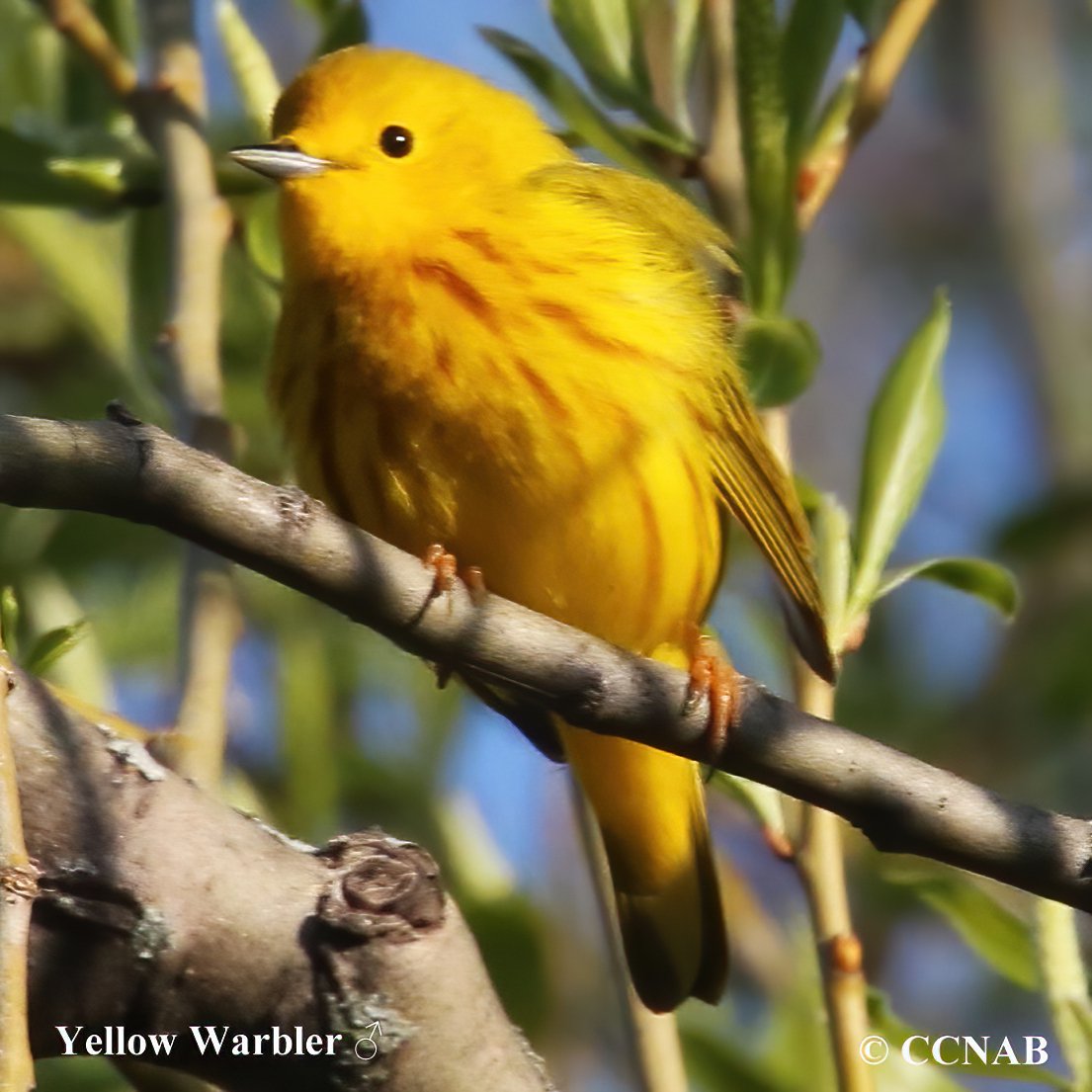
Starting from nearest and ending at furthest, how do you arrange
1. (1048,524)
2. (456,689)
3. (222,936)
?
(222,936)
(456,689)
(1048,524)

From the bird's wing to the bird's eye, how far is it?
0.23 m

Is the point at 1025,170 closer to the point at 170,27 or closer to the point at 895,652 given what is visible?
the point at 895,652

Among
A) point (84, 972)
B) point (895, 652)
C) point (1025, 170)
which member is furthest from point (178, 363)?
point (1025, 170)

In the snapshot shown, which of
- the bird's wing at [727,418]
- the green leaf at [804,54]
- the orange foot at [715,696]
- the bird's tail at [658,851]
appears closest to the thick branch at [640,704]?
the orange foot at [715,696]

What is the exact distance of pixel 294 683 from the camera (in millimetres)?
3887

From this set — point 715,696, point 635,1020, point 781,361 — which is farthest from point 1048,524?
point 715,696

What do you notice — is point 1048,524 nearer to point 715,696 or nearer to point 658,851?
point 658,851

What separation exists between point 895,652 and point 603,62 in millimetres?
2559

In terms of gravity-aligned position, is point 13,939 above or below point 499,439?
below

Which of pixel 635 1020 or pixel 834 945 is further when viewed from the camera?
pixel 635 1020

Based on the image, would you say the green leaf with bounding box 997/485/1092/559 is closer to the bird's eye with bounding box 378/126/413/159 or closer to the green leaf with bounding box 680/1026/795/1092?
the green leaf with bounding box 680/1026/795/1092

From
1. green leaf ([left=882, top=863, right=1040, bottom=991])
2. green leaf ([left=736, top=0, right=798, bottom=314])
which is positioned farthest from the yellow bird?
green leaf ([left=882, top=863, right=1040, bottom=991])

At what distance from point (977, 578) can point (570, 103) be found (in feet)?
3.20

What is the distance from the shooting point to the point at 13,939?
1.45m
